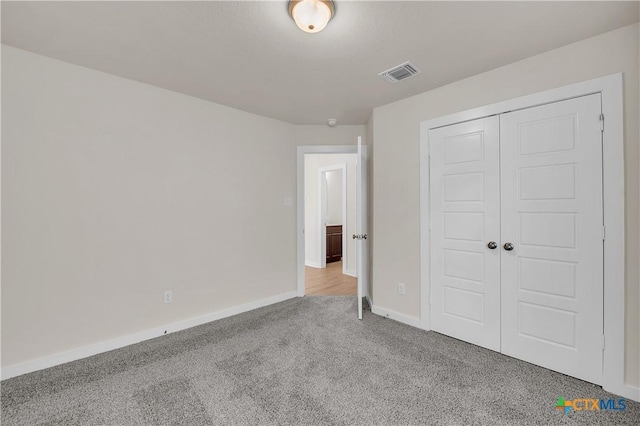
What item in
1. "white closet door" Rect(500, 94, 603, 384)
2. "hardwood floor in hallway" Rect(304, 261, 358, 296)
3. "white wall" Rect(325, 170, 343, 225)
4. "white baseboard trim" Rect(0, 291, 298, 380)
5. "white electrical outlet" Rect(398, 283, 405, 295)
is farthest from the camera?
"white wall" Rect(325, 170, 343, 225)

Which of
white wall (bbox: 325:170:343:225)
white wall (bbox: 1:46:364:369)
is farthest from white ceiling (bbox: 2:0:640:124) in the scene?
white wall (bbox: 325:170:343:225)

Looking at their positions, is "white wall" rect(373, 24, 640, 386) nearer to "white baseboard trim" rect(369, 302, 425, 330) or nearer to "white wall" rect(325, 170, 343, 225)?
"white baseboard trim" rect(369, 302, 425, 330)

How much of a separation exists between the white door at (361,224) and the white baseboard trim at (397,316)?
29 centimetres

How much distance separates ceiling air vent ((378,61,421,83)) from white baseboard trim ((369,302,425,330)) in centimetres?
242

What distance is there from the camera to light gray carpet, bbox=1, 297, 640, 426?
166cm

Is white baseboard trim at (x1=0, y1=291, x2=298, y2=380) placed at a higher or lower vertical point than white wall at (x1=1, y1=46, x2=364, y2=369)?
lower

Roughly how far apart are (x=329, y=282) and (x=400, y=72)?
3.47 m

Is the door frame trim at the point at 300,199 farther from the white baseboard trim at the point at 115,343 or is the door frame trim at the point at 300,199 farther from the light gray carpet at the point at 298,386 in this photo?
the light gray carpet at the point at 298,386

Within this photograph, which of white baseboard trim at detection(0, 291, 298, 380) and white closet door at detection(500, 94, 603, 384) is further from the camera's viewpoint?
white baseboard trim at detection(0, 291, 298, 380)

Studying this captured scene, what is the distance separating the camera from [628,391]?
1815 millimetres

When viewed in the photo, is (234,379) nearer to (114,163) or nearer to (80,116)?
(114,163)

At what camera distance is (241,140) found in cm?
342

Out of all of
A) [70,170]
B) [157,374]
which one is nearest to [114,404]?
[157,374]

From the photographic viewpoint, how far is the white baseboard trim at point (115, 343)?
6.82 feet
